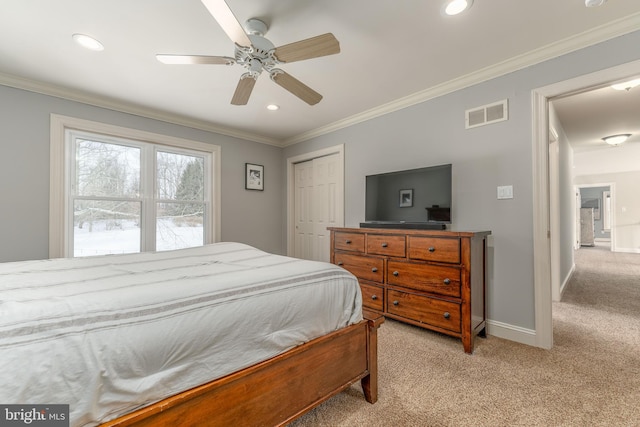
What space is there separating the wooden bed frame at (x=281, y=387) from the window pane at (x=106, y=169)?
123 inches

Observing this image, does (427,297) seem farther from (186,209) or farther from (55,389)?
(186,209)

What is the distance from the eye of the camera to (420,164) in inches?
119

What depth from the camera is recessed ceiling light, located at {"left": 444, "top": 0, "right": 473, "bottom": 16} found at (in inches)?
67.0

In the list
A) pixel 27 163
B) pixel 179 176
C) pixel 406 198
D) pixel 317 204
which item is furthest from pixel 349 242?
pixel 27 163

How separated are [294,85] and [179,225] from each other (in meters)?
2.64

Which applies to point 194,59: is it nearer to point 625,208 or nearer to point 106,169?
point 106,169

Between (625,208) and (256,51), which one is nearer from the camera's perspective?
(256,51)

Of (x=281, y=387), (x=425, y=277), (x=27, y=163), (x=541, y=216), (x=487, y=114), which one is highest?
(x=487, y=114)

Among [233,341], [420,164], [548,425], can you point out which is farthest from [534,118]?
[233,341]

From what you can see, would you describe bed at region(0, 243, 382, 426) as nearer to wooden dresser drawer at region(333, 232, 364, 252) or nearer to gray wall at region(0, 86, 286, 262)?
wooden dresser drawer at region(333, 232, 364, 252)

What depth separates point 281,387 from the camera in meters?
1.21

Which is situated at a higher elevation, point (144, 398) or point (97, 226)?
point (97, 226)

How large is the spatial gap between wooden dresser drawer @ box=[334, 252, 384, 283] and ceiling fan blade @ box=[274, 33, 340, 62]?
1.83 metres

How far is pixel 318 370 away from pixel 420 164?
2.39 meters
